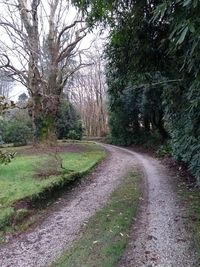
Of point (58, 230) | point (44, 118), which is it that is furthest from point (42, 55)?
point (58, 230)

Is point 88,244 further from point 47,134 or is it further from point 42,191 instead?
point 47,134

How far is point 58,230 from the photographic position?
233 inches

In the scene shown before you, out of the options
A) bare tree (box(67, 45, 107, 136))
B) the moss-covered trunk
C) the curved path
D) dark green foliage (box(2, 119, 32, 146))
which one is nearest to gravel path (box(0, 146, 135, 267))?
the curved path

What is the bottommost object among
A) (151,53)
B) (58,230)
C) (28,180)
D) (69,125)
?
(58,230)

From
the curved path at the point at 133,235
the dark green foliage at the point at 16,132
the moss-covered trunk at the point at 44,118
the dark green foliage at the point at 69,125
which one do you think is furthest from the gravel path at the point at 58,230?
the dark green foliage at the point at 69,125

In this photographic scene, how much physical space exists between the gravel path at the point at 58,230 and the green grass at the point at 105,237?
0.65ft

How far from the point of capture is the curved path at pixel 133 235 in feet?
15.2

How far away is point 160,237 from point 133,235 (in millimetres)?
428

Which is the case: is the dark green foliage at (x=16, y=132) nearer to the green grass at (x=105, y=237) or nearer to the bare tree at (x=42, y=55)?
the bare tree at (x=42, y=55)

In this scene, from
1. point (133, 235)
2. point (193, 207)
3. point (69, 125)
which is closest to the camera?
point (133, 235)

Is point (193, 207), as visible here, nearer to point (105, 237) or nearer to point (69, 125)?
point (105, 237)

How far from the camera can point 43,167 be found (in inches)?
455

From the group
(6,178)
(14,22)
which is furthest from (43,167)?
(14,22)

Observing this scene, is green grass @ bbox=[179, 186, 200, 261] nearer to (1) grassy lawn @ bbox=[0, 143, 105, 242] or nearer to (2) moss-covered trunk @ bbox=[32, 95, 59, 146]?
(1) grassy lawn @ bbox=[0, 143, 105, 242]
